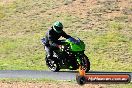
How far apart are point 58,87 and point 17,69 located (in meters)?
6.84

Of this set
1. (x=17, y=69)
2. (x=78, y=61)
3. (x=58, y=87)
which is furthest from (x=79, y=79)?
(x=17, y=69)

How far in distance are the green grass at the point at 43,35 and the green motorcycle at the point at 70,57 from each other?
2.75m

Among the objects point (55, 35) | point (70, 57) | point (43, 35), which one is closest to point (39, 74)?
point (70, 57)

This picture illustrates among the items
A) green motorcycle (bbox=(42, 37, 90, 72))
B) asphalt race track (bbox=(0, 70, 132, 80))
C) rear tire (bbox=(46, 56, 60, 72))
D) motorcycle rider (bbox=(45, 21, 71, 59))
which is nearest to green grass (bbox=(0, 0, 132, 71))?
asphalt race track (bbox=(0, 70, 132, 80))

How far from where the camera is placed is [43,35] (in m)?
32.2

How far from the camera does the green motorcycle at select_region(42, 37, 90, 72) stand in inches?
762

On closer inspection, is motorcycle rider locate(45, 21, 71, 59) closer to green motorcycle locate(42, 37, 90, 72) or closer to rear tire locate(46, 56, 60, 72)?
green motorcycle locate(42, 37, 90, 72)

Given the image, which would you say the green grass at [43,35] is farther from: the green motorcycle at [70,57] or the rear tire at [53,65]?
the green motorcycle at [70,57]

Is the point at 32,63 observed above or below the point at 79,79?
below

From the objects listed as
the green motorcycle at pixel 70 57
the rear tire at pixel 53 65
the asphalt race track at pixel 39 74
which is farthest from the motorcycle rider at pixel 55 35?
the asphalt race track at pixel 39 74

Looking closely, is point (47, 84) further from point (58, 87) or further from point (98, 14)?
point (98, 14)

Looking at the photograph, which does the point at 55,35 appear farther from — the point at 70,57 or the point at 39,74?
the point at 39,74

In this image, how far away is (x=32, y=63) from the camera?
24.8 m

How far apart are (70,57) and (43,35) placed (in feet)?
40.7
